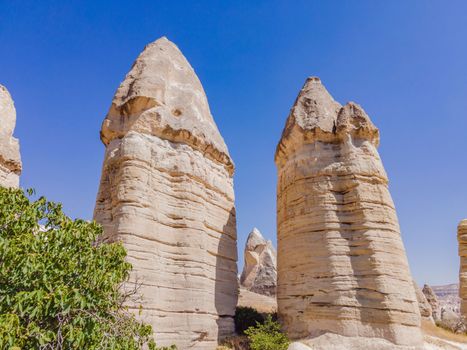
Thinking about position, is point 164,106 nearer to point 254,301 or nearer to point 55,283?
point 55,283

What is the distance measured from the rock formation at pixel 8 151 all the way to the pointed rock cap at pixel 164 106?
463cm

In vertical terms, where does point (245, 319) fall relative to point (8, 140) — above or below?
below

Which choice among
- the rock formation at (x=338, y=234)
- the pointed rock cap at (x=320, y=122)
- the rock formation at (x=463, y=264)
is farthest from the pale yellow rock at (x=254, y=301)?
the rock formation at (x=463, y=264)

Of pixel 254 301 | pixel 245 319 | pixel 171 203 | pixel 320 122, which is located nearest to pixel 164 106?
pixel 171 203

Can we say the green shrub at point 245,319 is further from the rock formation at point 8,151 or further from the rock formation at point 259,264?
the rock formation at point 259,264

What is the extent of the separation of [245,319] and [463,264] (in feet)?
53.3

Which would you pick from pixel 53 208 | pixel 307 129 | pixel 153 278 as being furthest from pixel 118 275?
pixel 307 129

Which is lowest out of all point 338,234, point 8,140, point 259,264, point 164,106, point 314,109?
point 338,234

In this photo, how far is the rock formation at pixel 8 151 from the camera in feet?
55.0

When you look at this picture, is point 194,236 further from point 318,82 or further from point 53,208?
point 318,82

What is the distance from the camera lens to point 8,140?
17969 mm

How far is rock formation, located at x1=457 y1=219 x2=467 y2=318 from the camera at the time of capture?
81.4ft

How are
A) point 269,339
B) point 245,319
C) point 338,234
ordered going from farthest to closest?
point 245,319
point 338,234
point 269,339

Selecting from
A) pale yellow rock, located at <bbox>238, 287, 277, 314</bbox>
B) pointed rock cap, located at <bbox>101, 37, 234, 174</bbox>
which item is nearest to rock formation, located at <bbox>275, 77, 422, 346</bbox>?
pointed rock cap, located at <bbox>101, 37, 234, 174</bbox>
